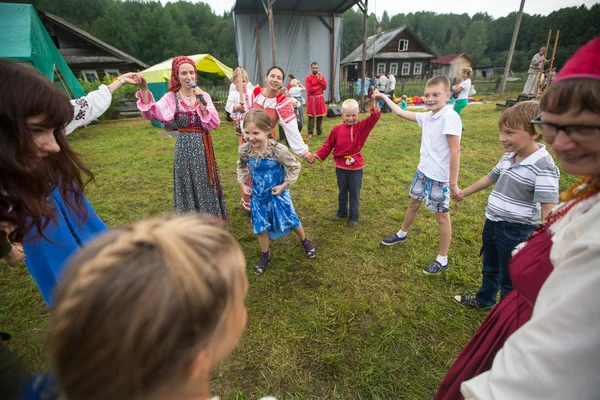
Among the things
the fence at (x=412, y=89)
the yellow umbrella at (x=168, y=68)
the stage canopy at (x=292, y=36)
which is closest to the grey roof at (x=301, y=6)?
the stage canopy at (x=292, y=36)

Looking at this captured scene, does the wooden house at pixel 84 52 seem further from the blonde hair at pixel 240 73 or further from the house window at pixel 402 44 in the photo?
the house window at pixel 402 44

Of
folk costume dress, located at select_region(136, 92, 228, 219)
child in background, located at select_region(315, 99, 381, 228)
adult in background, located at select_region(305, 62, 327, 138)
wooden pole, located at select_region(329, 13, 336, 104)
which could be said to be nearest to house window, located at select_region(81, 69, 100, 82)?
wooden pole, located at select_region(329, 13, 336, 104)

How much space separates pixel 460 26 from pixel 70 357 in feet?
287

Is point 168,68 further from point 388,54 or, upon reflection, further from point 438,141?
point 388,54

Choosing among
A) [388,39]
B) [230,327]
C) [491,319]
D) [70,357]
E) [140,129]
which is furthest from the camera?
[388,39]

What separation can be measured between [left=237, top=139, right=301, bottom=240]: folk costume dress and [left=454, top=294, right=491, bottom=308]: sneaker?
1.73m

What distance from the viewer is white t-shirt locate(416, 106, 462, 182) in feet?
8.78

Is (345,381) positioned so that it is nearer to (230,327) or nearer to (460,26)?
(230,327)

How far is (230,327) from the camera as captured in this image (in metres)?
0.79

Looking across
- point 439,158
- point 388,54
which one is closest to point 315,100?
point 439,158

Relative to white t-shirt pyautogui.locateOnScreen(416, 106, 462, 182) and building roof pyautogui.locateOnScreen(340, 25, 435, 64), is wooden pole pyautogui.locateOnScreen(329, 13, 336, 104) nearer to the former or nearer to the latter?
white t-shirt pyautogui.locateOnScreen(416, 106, 462, 182)

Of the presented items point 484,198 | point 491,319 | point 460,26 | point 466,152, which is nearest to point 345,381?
point 491,319

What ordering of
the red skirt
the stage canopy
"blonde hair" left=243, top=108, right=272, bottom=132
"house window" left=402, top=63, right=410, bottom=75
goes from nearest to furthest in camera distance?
the red skirt < "blonde hair" left=243, top=108, right=272, bottom=132 < the stage canopy < "house window" left=402, top=63, right=410, bottom=75

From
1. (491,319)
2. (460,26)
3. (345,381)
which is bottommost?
(345,381)
